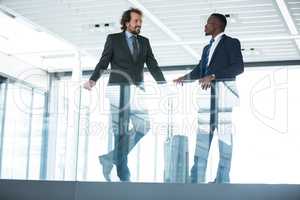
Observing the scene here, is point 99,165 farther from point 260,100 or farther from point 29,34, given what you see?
point 29,34

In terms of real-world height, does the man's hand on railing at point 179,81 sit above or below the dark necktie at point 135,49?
below

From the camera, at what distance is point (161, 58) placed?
49.2 ft

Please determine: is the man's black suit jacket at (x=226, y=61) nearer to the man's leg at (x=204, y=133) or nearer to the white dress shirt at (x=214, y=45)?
the white dress shirt at (x=214, y=45)

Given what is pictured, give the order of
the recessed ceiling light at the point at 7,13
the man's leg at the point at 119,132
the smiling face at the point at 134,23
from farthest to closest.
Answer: the recessed ceiling light at the point at 7,13, the smiling face at the point at 134,23, the man's leg at the point at 119,132

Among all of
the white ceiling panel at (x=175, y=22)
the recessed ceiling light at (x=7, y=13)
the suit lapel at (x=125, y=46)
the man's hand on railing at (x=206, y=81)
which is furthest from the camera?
the recessed ceiling light at (x=7, y=13)

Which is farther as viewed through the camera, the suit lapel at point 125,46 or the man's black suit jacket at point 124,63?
the suit lapel at point 125,46

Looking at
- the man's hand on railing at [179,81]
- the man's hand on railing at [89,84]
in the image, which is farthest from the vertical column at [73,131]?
the man's hand on railing at [179,81]

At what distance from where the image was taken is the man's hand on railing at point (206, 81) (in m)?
5.93

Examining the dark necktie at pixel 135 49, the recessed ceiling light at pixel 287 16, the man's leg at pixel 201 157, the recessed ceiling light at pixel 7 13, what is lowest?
the man's leg at pixel 201 157

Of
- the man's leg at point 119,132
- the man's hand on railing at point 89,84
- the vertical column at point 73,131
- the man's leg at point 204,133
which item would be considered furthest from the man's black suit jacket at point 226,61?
the vertical column at point 73,131

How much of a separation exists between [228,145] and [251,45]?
308 inches

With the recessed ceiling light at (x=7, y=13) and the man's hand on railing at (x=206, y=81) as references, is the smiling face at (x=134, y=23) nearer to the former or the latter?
the man's hand on railing at (x=206, y=81)

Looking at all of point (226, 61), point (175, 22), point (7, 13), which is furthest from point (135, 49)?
point (7, 13)

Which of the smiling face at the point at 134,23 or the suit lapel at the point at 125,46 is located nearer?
the suit lapel at the point at 125,46
